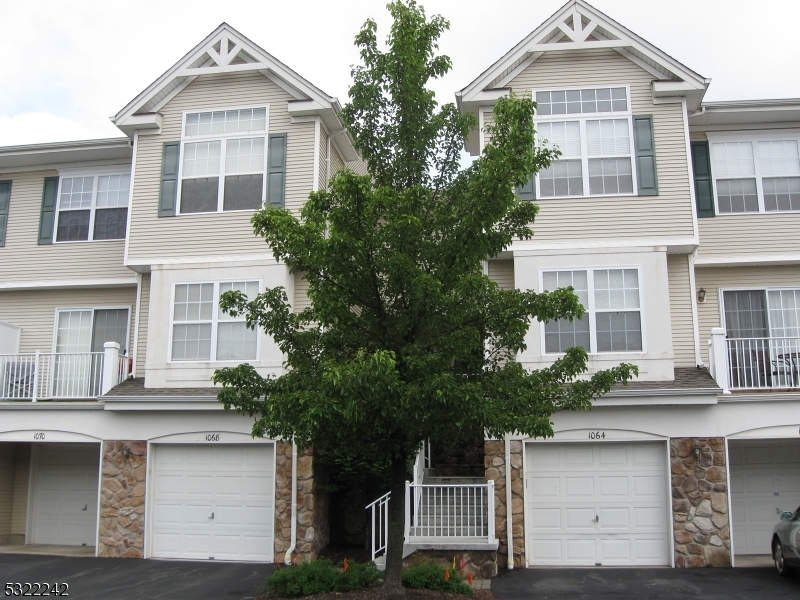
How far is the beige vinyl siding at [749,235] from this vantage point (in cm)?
1709

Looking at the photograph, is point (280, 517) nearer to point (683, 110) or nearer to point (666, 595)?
point (666, 595)

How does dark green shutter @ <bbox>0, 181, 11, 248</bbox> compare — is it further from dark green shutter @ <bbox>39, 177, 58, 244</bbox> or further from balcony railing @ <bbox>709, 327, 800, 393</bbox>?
balcony railing @ <bbox>709, 327, 800, 393</bbox>

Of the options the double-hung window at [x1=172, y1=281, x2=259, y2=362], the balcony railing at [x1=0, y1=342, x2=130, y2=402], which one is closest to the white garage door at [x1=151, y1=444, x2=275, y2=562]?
the double-hung window at [x1=172, y1=281, x2=259, y2=362]

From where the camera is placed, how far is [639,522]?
589 inches

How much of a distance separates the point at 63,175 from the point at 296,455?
9580 millimetres

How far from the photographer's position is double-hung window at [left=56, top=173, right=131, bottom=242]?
63.6 feet

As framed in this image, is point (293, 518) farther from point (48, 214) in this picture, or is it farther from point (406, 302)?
point (48, 214)

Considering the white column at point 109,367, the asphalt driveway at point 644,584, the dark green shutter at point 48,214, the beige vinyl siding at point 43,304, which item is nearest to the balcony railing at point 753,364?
the asphalt driveway at point 644,584

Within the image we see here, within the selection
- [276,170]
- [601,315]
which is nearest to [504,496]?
[601,315]

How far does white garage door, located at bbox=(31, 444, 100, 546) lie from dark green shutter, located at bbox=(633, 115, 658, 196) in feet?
43.7

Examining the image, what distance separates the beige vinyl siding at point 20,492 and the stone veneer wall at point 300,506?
7.00 metres

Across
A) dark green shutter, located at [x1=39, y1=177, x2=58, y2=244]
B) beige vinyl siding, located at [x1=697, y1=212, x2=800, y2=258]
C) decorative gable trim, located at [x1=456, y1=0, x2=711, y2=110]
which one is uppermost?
decorative gable trim, located at [x1=456, y1=0, x2=711, y2=110]

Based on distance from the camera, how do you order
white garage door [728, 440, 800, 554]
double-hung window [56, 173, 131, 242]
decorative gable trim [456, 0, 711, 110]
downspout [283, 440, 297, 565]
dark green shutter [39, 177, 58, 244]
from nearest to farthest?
downspout [283, 440, 297, 565]
white garage door [728, 440, 800, 554]
decorative gable trim [456, 0, 711, 110]
double-hung window [56, 173, 131, 242]
dark green shutter [39, 177, 58, 244]

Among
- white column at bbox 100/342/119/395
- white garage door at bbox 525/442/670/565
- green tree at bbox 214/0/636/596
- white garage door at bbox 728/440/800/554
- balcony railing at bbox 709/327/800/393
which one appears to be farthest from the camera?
white column at bbox 100/342/119/395
